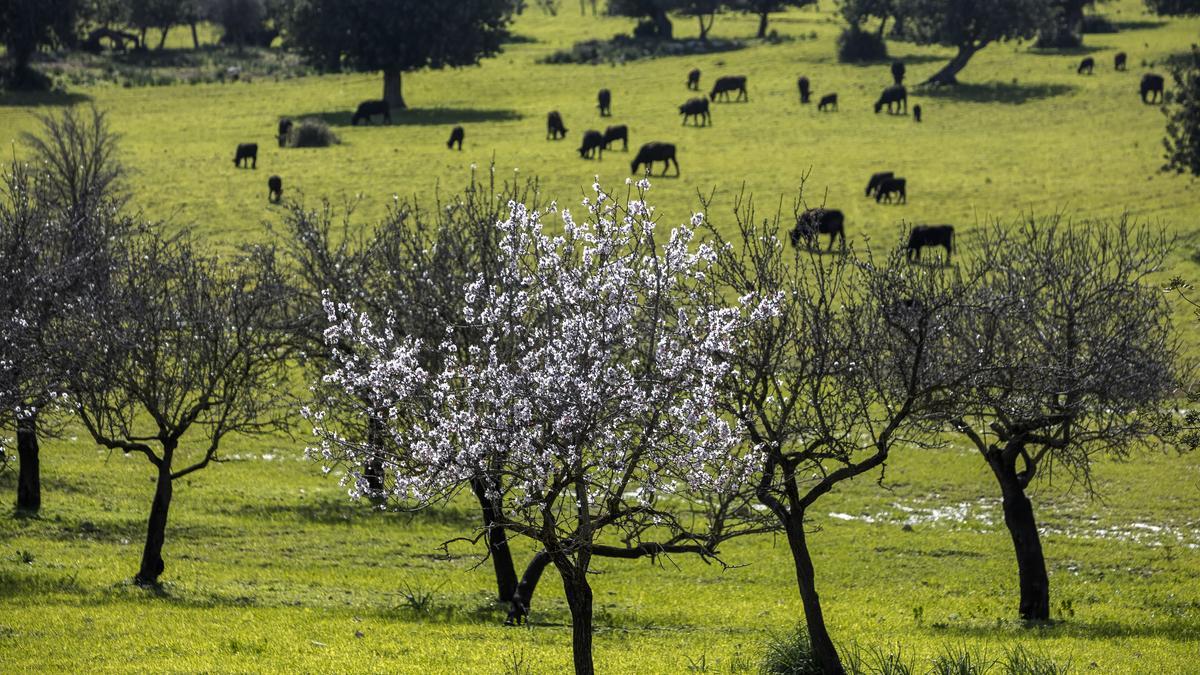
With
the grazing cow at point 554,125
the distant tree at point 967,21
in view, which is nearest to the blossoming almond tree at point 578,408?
the grazing cow at point 554,125

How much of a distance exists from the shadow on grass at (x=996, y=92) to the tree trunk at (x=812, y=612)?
251 ft

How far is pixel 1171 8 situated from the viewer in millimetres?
121125

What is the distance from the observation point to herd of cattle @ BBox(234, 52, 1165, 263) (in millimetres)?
57469

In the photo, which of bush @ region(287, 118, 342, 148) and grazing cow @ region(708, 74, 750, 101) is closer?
bush @ region(287, 118, 342, 148)

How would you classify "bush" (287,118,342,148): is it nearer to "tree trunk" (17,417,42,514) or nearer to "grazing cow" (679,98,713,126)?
"grazing cow" (679,98,713,126)

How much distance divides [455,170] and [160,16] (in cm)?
6988

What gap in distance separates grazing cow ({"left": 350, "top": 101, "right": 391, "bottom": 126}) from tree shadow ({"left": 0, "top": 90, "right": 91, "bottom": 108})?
18.7 meters

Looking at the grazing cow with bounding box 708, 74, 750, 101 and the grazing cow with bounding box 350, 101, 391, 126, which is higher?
the grazing cow with bounding box 708, 74, 750, 101

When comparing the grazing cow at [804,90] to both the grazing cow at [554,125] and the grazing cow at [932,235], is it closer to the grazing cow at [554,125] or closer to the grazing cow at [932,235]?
the grazing cow at [554,125]

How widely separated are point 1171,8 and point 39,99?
9331cm

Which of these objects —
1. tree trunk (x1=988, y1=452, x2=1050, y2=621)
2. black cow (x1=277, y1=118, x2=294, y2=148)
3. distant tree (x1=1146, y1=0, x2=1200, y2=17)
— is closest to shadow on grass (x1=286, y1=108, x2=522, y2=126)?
black cow (x1=277, y1=118, x2=294, y2=148)

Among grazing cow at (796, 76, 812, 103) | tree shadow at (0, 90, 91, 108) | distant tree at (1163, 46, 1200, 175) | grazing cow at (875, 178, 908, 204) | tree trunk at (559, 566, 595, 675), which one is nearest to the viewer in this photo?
tree trunk at (559, 566, 595, 675)

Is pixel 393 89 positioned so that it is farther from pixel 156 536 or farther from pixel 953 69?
pixel 156 536

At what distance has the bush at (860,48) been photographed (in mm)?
107812
